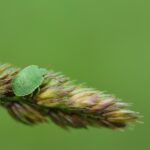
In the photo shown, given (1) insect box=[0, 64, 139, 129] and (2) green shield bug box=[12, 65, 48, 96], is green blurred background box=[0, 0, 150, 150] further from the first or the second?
(1) insect box=[0, 64, 139, 129]

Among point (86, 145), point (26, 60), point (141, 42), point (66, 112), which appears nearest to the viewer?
point (66, 112)

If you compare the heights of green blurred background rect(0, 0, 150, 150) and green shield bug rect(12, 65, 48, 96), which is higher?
green blurred background rect(0, 0, 150, 150)

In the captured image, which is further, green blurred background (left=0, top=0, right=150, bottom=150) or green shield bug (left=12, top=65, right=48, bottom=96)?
green blurred background (left=0, top=0, right=150, bottom=150)

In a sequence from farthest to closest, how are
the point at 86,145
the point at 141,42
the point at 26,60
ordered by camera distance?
1. the point at 141,42
2. the point at 26,60
3. the point at 86,145

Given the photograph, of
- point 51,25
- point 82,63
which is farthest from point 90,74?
point 51,25

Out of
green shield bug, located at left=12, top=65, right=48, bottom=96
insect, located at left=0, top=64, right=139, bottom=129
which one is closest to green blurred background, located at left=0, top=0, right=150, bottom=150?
green shield bug, located at left=12, top=65, right=48, bottom=96

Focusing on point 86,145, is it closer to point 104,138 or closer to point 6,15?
point 104,138

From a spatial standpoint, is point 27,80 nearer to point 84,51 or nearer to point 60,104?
point 60,104
